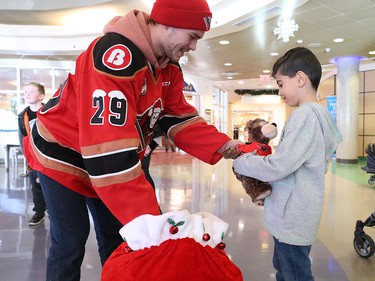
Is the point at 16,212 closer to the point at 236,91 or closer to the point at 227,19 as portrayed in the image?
the point at 227,19

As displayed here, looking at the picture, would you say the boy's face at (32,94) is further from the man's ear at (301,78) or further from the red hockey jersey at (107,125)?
the man's ear at (301,78)

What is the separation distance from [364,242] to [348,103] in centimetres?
817

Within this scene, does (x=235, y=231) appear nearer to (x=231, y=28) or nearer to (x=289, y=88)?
(x=289, y=88)

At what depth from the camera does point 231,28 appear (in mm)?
7059

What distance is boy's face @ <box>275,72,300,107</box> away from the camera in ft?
4.72

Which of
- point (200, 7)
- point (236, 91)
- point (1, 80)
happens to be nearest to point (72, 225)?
point (200, 7)

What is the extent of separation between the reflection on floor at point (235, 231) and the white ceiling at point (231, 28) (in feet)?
10.2

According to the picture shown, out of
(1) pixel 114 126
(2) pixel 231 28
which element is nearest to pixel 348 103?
(2) pixel 231 28

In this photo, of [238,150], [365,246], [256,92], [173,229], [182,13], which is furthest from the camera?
[256,92]

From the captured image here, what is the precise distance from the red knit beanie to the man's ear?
627 millimetres

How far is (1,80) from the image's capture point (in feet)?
34.5

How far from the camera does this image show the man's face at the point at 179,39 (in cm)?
97

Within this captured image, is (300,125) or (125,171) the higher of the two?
(300,125)

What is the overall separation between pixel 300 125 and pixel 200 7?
63 cm
